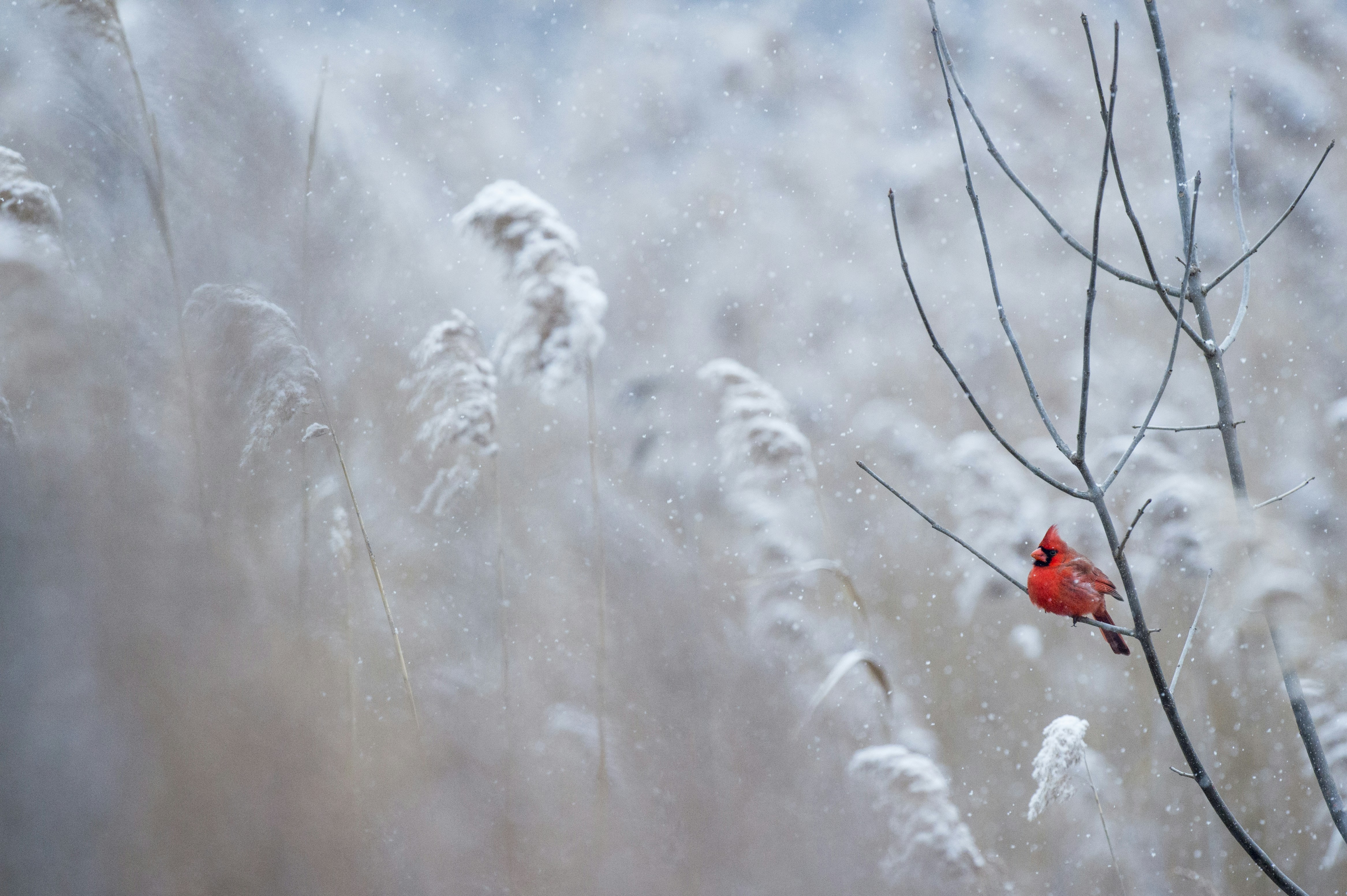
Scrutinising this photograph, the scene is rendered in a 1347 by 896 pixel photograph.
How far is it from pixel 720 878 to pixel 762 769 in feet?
0.52

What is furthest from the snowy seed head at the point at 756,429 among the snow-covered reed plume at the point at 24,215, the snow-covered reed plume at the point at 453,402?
the snow-covered reed plume at the point at 24,215

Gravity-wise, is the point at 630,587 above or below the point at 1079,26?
below

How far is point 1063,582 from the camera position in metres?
0.80

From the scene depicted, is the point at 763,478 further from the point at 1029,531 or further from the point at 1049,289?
the point at 1049,289

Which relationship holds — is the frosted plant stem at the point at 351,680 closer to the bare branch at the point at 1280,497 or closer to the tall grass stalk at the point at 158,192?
the tall grass stalk at the point at 158,192

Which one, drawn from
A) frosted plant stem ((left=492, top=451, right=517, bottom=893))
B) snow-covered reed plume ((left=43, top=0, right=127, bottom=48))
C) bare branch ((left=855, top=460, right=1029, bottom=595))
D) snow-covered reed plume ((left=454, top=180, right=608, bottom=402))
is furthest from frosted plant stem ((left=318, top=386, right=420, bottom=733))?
bare branch ((left=855, top=460, right=1029, bottom=595))

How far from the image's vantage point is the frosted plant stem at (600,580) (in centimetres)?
118

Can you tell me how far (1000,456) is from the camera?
117 centimetres

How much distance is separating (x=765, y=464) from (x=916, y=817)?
52 centimetres

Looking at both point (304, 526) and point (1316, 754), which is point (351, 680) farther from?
point (1316, 754)

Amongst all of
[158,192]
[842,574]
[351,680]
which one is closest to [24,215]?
[158,192]

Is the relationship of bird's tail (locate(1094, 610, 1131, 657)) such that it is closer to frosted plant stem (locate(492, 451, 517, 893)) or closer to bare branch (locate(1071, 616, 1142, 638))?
bare branch (locate(1071, 616, 1142, 638))

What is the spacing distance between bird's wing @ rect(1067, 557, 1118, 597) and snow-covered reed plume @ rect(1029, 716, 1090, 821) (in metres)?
0.33

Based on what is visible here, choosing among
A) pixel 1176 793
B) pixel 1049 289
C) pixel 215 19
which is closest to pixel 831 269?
pixel 1049 289
